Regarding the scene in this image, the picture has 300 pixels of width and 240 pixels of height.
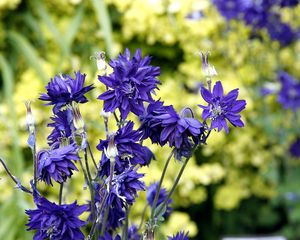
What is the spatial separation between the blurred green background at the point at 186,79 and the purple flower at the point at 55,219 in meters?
1.21

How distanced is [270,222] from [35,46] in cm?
130

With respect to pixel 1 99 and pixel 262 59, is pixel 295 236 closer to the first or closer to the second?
pixel 262 59

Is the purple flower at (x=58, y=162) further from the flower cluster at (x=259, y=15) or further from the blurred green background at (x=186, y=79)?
the flower cluster at (x=259, y=15)

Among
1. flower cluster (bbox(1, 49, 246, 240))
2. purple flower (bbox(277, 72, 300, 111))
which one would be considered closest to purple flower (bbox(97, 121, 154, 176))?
flower cluster (bbox(1, 49, 246, 240))

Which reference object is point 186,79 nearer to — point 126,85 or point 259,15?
point 259,15

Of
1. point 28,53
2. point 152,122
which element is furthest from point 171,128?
point 28,53

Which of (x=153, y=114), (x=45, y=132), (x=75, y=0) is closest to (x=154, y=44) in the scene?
(x=75, y=0)

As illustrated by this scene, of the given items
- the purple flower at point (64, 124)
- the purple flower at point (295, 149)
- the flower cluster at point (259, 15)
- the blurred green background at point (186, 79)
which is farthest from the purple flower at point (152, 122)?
the purple flower at point (295, 149)

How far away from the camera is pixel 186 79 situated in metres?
2.42

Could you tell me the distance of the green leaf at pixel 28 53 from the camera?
2047 millimetres

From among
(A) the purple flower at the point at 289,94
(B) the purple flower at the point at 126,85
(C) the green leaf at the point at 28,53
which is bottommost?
(B) the purple flower at the point at 126,85

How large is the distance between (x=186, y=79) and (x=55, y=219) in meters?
1.69

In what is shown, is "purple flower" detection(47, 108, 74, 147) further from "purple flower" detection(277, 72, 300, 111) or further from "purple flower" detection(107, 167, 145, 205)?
"purple flower" detection(277, 72, 300, 111)

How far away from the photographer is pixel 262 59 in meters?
2.47
